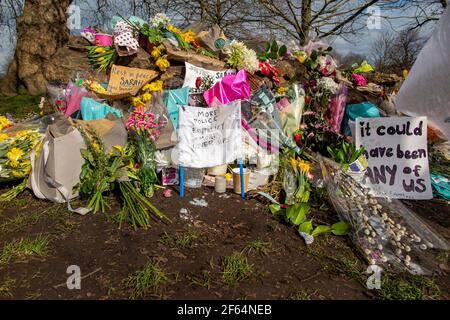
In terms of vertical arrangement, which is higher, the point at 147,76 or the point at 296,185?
the point at 147,76

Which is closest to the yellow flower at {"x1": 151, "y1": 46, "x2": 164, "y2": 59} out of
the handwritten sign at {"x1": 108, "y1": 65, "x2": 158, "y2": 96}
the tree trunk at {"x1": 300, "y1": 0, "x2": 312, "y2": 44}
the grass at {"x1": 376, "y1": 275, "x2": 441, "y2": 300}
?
the handwritten sign at {"x1": 108, "y1": 65, "x2": 158, "y2": 96}

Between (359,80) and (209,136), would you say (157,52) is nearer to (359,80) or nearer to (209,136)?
(209,136)

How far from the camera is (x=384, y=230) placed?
232 centimetres

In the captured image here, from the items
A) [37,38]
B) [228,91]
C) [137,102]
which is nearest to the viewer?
[228,91]

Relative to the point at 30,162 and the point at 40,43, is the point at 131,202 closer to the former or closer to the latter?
the point at 30,162

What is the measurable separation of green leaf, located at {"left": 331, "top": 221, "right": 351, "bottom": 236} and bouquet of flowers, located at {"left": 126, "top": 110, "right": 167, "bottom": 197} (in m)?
1.54

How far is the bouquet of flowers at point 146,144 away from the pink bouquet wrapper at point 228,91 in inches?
29.4

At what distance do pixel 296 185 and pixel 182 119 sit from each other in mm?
1189

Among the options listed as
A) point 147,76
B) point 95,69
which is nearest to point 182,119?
point 147,76

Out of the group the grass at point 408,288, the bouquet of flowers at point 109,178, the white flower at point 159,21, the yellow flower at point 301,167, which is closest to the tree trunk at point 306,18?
the white flower at point 159,21

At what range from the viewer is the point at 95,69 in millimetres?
4191

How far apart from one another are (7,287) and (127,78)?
2.69m

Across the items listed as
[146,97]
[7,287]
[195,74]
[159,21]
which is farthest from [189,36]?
[7,287]

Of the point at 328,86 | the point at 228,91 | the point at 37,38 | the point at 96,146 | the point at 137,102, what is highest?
the point at 37,38
